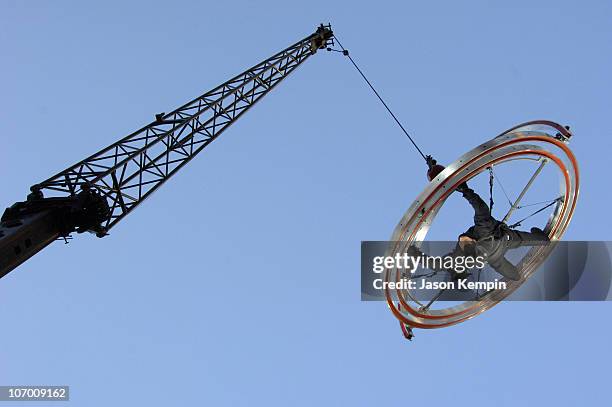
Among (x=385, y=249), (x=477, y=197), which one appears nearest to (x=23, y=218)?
(x=385, y=249)

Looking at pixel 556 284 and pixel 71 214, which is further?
pixel 556 284

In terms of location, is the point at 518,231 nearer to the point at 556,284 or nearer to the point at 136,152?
the point at 556,284

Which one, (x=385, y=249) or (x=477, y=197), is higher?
(x=477, y=197)

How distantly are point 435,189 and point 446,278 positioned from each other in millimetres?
4713

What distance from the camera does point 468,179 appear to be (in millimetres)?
21312

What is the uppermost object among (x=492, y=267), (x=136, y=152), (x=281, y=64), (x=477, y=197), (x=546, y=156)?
(x=281, y=64)

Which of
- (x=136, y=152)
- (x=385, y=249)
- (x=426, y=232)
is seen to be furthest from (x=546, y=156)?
(x=136, y=152)

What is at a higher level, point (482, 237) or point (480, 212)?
point (480, 212)

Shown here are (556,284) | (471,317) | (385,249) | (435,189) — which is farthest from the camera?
(556,284)

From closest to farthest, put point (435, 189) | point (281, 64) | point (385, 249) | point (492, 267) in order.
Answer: point (435, 189) < point (385, 249) < point (492, 267) < point (281, 64)

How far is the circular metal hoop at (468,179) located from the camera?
21.0 meters

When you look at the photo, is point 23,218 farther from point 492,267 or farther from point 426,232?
point 492,267

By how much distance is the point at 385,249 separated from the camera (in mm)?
22234

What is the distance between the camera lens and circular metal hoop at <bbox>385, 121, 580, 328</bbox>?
68.7 ft
